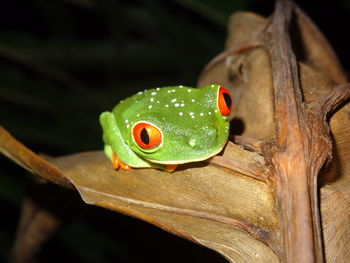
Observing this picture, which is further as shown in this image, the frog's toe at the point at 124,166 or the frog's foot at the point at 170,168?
the frog's toe at the point at 124,166

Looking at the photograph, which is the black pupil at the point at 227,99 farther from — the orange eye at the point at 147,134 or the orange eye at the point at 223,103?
the orange eye at the point at 147,134

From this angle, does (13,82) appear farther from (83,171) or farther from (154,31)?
(83,171)

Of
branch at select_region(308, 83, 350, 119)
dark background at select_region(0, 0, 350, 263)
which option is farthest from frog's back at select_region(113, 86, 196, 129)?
dark background at select_region(0, 0, 350, 263)

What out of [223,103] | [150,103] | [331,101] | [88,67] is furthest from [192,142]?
[88,67]

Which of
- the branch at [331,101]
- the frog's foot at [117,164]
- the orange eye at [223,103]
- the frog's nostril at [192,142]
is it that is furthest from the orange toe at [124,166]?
the branch at [331,101]

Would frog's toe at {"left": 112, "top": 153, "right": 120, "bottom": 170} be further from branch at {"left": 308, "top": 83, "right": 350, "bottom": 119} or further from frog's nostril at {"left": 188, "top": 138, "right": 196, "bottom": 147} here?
branch at {"left": 308, "top": 83, "right": 350, "bottom": 119}

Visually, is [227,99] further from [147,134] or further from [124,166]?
[124,166]
